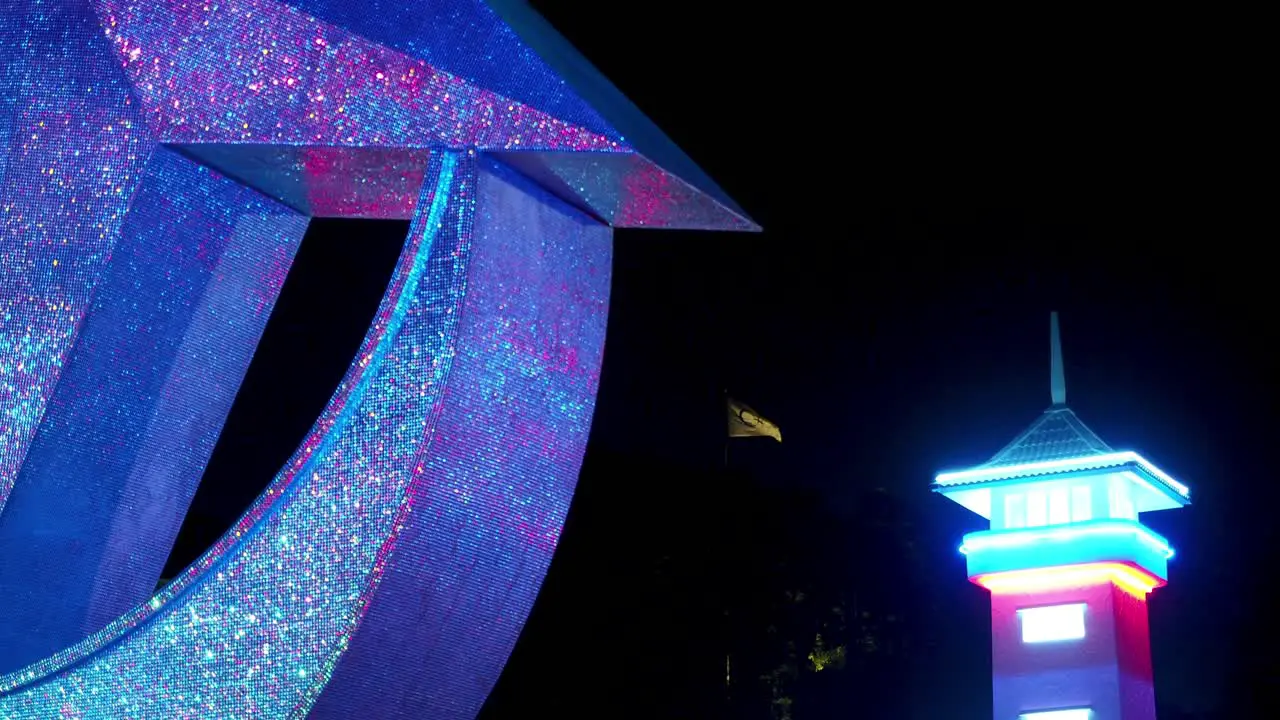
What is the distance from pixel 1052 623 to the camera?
1159 cm

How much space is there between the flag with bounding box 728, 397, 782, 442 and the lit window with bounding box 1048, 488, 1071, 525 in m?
3.11

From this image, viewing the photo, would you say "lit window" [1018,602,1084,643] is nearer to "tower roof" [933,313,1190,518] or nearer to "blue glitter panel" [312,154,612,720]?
"tower roof" [933,313,1190,518]

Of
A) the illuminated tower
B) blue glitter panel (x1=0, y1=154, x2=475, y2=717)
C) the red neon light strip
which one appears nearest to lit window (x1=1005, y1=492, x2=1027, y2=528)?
the illuminated tower

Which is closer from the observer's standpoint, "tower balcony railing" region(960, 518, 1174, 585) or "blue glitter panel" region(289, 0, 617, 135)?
"blue glitter panel" region(289, 0, 617, 135)

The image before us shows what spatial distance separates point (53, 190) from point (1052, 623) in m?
8.82

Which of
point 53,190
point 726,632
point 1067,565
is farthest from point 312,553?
point 726,632

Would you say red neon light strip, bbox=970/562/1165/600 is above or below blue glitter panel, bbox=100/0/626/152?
above

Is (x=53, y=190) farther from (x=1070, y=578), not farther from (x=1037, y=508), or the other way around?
(x=1037, y=508)

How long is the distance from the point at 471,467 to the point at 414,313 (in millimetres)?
365

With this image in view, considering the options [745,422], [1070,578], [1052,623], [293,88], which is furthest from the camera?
A: [745,422]

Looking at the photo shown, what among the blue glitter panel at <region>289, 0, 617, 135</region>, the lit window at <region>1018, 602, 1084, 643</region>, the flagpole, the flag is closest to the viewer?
the blue glitter panel at <region>289, 0, 617, 135</region>

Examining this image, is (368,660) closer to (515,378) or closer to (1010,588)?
(515,378)

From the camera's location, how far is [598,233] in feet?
13.7

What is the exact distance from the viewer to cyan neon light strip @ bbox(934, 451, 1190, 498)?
1133 centimetres
